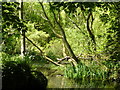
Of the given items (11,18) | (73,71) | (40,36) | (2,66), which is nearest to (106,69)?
(73,71)

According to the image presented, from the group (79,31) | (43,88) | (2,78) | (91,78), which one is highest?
(79,31)

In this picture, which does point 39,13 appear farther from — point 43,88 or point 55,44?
point 43,88

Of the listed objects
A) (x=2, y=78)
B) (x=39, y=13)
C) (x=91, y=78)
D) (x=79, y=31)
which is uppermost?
(x=39, y=13)

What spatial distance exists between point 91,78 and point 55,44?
21.7 feet

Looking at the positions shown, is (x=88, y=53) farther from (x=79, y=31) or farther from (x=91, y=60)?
(x=79, y=31)

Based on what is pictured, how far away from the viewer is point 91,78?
6.03 metres

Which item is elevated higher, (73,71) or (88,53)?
(88,53)

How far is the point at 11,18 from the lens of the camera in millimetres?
2428

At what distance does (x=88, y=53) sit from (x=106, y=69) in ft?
4.04

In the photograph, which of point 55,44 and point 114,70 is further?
point 55,44

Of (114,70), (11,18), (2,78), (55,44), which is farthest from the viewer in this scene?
(55,44)

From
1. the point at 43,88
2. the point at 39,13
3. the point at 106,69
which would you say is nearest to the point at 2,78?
the point at 43,88

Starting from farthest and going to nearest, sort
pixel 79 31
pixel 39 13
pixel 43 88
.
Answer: pixel 39 13 < pixel 79 31 < pixel 43 88

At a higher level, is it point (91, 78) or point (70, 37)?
point (70, 37)
